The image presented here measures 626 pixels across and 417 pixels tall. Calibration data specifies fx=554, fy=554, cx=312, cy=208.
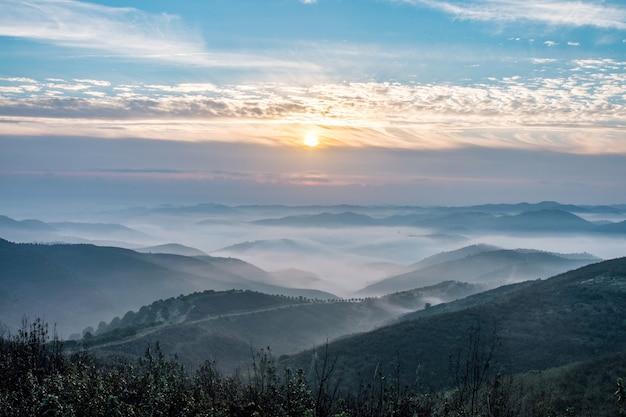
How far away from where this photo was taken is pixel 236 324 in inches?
4040

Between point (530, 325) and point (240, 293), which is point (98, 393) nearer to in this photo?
point (530, 325)

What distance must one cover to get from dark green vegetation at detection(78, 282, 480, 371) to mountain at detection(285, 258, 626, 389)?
47.8ft

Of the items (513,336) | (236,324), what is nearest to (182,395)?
(513,336)

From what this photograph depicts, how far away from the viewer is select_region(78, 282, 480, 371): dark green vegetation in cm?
8112

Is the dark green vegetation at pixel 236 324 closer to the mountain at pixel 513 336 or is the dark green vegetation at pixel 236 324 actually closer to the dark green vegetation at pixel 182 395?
the mountain at pixel 513 336

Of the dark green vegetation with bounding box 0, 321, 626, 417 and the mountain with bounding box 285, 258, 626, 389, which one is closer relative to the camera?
the dark green vegetation with bounding box 0, 321, 626, 417

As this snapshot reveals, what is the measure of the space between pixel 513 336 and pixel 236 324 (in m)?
55.7

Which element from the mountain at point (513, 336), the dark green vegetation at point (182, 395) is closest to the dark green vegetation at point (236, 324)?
the mountain at point (513, 336)

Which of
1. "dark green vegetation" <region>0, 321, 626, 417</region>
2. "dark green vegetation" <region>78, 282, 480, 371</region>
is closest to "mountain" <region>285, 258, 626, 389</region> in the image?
"dark green vegetation" <region>78, 282, 480, 371</region>

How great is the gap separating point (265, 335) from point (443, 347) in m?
48.3

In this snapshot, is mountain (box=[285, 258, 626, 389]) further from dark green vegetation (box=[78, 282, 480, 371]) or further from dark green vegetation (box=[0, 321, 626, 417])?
dark green vegetation (box=[0, 321, 626, 417])

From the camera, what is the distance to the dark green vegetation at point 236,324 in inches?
3194

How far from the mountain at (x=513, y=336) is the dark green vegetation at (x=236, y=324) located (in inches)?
573

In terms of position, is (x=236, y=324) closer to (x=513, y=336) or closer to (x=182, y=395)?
(x=513, y=336)
